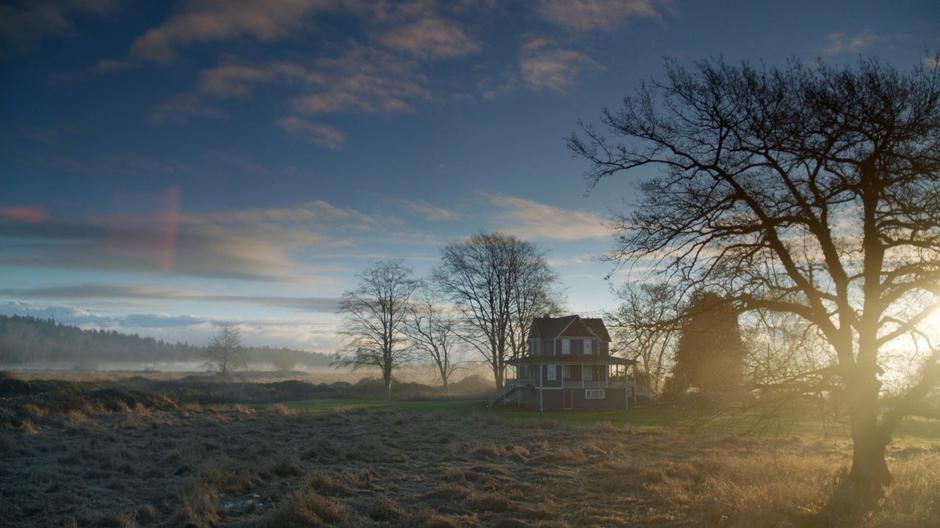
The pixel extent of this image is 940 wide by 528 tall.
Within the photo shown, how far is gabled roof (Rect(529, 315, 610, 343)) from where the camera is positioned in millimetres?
51375

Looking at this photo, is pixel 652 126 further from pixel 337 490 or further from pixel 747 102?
pixel 337 490

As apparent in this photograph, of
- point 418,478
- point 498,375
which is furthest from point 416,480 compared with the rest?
point 498,375

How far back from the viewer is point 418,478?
1631 cm

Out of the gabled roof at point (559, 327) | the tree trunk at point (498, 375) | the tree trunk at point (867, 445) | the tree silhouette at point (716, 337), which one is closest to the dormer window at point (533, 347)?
the gabled roof at point (559, 327)

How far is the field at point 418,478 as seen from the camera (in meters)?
11.4

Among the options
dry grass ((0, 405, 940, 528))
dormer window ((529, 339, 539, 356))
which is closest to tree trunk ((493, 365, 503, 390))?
dormer window ((529, 339, 539, 356))

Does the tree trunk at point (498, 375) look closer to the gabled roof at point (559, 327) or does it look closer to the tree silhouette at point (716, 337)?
the gabled roof at point (559, 327)

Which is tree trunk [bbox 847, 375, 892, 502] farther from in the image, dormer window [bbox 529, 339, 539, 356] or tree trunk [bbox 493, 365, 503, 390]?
tree trunk [bbox 493, 365, 503, 390]

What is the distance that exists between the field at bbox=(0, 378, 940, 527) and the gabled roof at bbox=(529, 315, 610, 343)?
22.6 m

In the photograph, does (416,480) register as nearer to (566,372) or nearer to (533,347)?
(566,372)

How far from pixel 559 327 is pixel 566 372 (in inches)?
155

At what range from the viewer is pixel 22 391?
40844 millimetres

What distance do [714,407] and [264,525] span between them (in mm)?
9023

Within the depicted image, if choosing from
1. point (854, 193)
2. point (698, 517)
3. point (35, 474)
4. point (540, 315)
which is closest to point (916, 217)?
point (854, 193)
